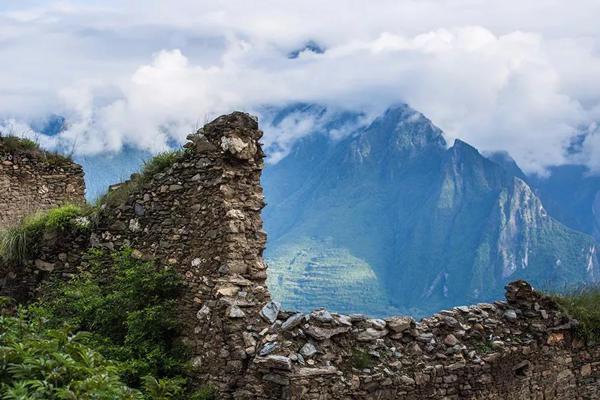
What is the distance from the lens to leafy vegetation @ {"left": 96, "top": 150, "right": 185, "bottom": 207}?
35.0 ft

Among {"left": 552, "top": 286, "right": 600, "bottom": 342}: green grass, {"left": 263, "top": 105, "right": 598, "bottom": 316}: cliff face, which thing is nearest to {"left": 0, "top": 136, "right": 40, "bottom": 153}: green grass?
{"left": 552, "top": 286, "right": 600, "bottom": 342}: green grass

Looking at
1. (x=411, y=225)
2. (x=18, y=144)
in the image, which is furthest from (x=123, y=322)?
(x=411, y=225)

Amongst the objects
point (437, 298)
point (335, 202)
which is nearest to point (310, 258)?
point (437, 298)

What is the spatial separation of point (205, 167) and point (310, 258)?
53263 millimetres

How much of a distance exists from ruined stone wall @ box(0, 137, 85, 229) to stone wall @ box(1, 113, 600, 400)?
418 centimetres

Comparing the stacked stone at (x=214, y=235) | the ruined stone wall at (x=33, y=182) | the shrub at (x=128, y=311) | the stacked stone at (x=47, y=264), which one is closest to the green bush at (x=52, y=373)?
the shrub at (x=128, y=311)

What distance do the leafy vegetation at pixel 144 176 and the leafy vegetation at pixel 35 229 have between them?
420 mm

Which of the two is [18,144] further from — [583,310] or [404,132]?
[404,132]

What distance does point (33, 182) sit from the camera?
1507 centimetres

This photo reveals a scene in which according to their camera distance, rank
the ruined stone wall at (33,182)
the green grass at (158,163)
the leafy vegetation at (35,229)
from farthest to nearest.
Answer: the ruined stone wall at (33,182) → the leafy vegetation at (35,229) → the green grass at (158,163)

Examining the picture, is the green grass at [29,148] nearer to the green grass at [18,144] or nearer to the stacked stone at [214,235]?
the green grass at [18,144]

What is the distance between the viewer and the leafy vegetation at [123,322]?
26.3 ft

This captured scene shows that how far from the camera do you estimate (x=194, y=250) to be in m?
9.98

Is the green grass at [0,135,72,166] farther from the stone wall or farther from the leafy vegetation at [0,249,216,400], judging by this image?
the leafy vegetation at [0,249,216,400]
